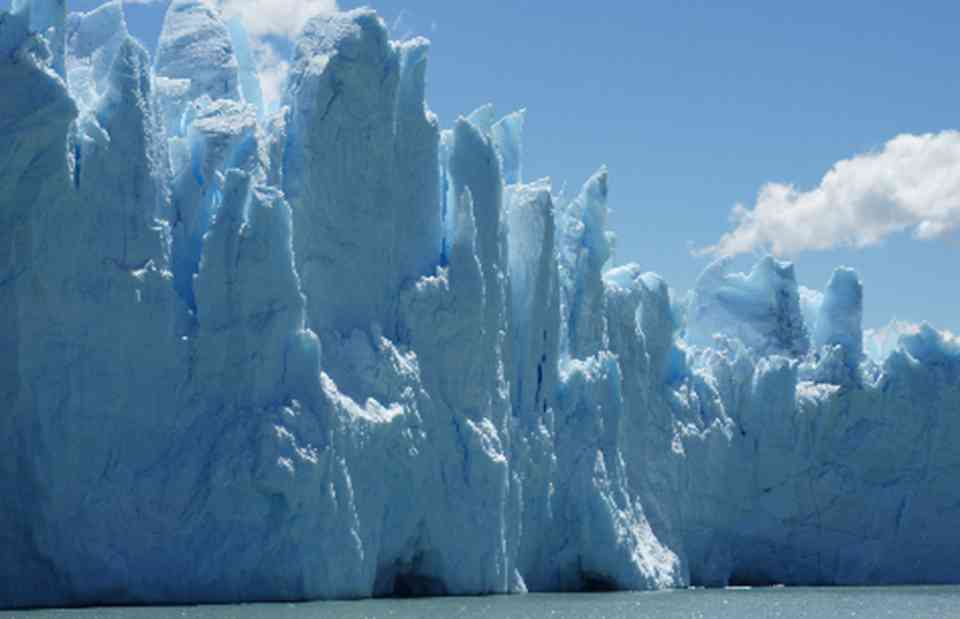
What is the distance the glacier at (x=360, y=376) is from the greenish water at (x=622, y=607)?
1.06m

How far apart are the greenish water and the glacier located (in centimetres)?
106

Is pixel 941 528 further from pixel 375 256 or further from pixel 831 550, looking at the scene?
pixel 375 256

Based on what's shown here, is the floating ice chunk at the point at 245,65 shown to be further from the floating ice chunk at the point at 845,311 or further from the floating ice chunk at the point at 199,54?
the floating ice chunk at the point at 845,311

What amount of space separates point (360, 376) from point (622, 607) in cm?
578

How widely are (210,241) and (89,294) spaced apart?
2.04 metres

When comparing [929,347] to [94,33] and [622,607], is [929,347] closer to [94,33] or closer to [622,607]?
[622,607]

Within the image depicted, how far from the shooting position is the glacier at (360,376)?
2109 centimetres

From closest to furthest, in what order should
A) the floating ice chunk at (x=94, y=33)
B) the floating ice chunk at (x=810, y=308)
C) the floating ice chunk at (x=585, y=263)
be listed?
the floating ice chunk at (x=94, y=33)
the floating ice chunk at (x=585, y=263)
the floating ice chunk at (x=810, y=308)

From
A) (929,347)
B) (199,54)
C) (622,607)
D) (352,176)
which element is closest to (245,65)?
(199,54)

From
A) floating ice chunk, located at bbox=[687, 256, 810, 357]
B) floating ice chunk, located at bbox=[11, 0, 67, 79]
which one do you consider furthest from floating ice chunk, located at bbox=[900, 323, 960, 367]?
floating ice chunk, located at bbox=[11, 0, 67, 79]

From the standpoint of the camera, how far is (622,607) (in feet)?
81.8

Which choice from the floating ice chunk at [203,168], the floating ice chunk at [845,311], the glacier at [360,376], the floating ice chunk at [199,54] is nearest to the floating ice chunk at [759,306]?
the floating ice chunk at [845,311]

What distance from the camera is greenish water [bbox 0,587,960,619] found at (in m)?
19.8

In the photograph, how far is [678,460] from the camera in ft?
112
